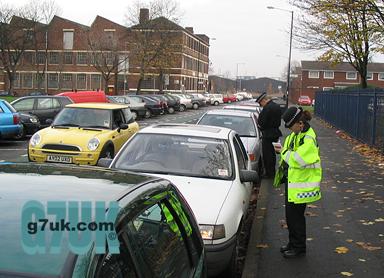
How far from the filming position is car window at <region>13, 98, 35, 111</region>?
19750 millimetres

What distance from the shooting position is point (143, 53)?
6119 centimetres

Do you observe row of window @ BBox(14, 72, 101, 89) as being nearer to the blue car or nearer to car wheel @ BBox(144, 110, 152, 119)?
car wheel @ BBox(144, 110, 152, 119)

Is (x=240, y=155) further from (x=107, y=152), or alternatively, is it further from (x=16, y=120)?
(x=16, y=120)

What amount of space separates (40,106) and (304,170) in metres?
16.4

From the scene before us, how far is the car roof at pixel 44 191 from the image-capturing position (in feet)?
6.07

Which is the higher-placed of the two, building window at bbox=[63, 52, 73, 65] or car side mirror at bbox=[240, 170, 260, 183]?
building window at bbox=[63, 52, 73, 65]

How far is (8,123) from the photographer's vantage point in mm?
15555

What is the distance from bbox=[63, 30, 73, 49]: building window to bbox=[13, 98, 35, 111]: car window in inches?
2511

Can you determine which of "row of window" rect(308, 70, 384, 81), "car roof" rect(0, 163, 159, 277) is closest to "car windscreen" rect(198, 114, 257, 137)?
"car roof" rect(0, 163, 159, 277)

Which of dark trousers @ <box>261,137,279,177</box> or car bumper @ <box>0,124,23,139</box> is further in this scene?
car bumper @ <box>0,124,23,139</box>

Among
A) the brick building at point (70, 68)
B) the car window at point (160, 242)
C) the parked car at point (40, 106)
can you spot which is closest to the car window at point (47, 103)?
the parked car at point (40, 106)

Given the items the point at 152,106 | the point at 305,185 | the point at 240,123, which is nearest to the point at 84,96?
the point at 152,106

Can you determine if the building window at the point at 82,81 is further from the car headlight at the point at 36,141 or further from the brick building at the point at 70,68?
the car headlight at the point at 36,141

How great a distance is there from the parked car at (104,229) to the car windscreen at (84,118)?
8522 mm
